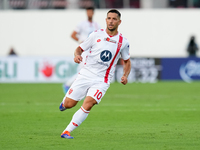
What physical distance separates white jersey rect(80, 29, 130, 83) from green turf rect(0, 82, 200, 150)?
3.24ft

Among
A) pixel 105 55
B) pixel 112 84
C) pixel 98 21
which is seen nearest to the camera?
pixel 105 55

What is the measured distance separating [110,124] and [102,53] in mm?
2080

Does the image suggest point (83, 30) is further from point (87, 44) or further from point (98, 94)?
point (98, 94)

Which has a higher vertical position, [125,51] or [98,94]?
[125,51]

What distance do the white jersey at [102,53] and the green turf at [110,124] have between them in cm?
99

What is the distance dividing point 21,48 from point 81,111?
25060mm

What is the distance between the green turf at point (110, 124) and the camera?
682 centimetres

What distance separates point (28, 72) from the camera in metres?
22.5

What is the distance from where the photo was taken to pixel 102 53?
7.56 m

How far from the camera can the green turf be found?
6824 mm

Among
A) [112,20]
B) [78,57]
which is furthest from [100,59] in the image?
[112,20]

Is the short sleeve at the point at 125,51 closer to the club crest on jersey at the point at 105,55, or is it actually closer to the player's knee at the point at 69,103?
the club crest on jersey at the point at 105,55

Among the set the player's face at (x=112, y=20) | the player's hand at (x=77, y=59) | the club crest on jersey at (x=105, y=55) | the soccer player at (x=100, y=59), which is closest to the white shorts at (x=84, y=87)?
the soccer player at (x=100, y=59)

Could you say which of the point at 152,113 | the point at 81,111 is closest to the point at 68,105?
the point at 81,111
